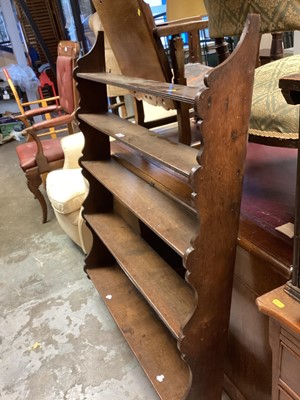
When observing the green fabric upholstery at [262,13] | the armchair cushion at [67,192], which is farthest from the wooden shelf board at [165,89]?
the armchair cushion at [67,192]

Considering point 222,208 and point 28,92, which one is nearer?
point 222,208

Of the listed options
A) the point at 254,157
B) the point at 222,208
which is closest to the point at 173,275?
the point at 222,208

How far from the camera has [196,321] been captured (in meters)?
0.94

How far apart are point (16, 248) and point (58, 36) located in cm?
464

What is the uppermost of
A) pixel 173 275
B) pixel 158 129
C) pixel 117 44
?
pixel 117 44

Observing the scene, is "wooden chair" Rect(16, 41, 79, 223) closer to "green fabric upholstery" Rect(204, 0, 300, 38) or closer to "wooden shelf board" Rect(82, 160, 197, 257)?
"wooden shelf board" Rect(82, 160, 197, 257)

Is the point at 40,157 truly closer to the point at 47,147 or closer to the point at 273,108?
the point at 47,147

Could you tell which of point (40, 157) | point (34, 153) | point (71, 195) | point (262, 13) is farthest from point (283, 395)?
point (34, 153)

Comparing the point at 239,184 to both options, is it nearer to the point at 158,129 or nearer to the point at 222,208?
the point at 222,208

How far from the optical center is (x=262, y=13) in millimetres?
922

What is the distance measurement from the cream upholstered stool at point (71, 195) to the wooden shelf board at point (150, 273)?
35cm

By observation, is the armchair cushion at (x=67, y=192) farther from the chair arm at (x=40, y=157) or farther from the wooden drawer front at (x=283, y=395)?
the wooden drawer front at (x=283, y=395)

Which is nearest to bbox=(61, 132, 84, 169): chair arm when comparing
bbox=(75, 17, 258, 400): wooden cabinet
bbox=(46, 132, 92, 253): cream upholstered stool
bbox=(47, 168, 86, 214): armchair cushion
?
bbox=(46, 132, 92, 253): cream upholstered stool

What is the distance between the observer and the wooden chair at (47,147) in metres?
2.57
